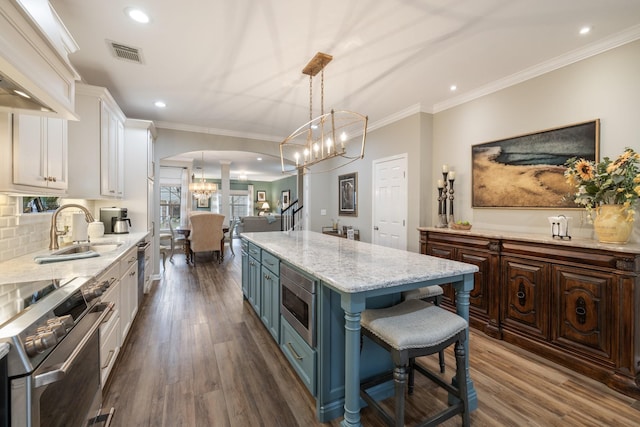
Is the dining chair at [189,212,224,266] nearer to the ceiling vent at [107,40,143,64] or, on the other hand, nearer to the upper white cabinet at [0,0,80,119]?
the ceiling vent at [107,40,143,64]

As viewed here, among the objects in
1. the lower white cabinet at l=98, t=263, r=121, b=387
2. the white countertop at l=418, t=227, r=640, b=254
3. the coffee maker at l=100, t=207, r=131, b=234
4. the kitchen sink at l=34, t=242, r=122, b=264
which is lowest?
the lower white cabinet at l=98, t=263, r=121, b=387

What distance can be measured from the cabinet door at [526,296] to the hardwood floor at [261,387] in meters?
0.25

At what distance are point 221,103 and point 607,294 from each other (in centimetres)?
451

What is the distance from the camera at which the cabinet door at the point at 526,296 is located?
2.42 m

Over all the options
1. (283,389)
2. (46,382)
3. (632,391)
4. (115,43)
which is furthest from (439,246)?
(115,43)

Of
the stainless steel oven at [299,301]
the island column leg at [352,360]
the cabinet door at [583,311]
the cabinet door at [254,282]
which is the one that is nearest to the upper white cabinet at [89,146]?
the cabinet door at [254,282]

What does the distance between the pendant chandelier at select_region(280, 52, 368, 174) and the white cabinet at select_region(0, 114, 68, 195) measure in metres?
1.80

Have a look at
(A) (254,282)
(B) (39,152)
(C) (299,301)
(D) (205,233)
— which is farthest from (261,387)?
(D) (205,233)

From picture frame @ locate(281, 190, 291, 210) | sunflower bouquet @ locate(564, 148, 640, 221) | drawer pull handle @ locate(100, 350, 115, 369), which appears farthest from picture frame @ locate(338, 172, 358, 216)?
picture frame @ locate(281, 190, 291, 210)

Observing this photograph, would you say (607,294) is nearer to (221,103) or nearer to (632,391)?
(632,391)

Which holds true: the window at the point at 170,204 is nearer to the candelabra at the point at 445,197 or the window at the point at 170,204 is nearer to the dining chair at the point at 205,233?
the dining chair at the point at 205,233

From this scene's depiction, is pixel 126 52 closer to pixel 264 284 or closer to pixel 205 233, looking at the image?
→ pixel 264 284

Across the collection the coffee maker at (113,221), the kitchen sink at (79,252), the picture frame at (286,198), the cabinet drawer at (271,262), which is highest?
the picture frame at (286,198)

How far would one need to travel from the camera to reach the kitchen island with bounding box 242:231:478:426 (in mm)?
1464
